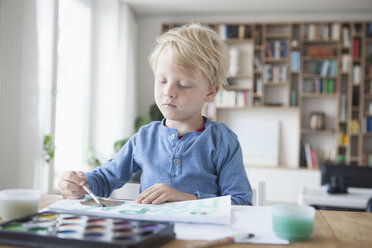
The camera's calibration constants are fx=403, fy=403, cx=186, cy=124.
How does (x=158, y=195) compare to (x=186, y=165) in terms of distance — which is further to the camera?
(x=186, y=165)

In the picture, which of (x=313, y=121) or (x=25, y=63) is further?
(x=313, y=121)

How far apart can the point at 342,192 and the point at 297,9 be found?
135 inches

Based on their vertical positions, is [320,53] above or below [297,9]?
below

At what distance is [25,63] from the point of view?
3.12 meters

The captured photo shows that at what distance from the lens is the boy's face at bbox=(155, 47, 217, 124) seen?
1.15m

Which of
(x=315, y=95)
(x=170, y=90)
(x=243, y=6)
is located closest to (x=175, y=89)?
(x=170, y=90)

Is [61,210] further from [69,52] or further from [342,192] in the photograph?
[69,52]

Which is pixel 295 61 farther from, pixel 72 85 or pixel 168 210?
pixel 168 210

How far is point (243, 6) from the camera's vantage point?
5.74m

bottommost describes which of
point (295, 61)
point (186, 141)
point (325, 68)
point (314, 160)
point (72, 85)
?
point (314, 160)

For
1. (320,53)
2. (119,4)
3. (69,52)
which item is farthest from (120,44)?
(320,53)

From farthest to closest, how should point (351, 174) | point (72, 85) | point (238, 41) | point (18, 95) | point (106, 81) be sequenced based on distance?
point (238, 41), point (106, 81), point (72, 85), point (351, 174), point (18, 95)

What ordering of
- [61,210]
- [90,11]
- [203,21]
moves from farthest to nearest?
[203,21] → [90,11] → [61,210]

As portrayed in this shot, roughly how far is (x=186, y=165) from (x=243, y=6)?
498 cm
